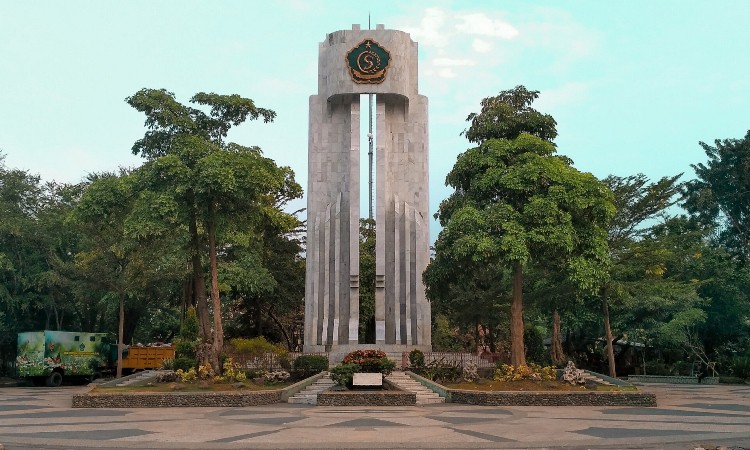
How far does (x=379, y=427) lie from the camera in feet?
54.8

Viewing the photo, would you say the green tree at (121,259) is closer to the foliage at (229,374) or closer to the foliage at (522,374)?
the foliage at (229,374)

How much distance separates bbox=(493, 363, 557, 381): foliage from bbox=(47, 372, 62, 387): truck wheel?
77.5 feet

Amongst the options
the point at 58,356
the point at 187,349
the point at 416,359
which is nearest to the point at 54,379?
the point at 58,356

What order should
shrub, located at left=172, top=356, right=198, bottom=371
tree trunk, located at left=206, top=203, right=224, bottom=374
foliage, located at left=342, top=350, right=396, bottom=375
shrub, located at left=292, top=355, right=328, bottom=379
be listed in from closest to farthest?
foliage, located at left=342, top=350, right=396, bottom=375
shrub, located at left=172, top=356, right=198, bottom=371
tree trunk, located at left=206, top=203, right=224, bottom=374
shrub, located at left=292, top=355, right=328, bottom=379

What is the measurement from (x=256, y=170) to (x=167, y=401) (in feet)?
30.1

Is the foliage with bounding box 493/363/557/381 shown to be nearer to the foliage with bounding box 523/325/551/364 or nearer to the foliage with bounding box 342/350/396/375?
the foliage with bounding box 342/350/396/375

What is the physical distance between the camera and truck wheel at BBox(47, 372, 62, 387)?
37.2m

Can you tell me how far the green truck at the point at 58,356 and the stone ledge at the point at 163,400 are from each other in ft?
48.0

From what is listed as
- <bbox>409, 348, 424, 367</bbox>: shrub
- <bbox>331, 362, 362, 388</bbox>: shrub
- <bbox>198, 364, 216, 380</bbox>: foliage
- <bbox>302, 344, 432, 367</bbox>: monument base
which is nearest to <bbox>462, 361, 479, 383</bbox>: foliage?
<bbox>409, 348, 424, 367</bbox>: shrub

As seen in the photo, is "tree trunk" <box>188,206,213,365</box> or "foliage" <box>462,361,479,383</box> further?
"foliage" <box>462,361,479,383</box>

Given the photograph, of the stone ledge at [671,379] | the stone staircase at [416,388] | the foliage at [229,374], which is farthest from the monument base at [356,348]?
the stone ledge at [671,379]

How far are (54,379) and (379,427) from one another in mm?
26842

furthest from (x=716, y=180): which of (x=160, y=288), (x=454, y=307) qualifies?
(x=160, y=288)

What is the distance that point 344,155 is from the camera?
43.2 m
